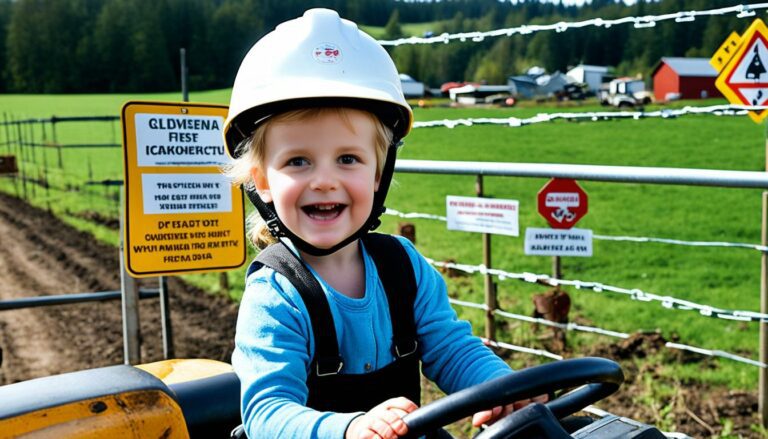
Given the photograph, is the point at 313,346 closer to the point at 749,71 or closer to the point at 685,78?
the point at 749,71

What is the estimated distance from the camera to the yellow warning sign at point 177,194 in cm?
349

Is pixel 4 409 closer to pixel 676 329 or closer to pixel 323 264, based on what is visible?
pixel 323 264

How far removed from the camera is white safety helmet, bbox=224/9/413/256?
65.2 inches

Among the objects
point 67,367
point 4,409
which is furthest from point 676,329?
point 4,409

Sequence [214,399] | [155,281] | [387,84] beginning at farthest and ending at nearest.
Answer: [155,281] < [214,399] < [387,84]

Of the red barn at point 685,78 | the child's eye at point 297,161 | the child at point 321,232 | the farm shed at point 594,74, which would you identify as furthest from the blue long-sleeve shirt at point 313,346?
the red barn at point 685,78

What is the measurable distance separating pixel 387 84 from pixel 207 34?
54.0m

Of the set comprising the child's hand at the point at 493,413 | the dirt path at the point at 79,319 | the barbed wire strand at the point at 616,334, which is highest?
the child's hand at the point at 493,413

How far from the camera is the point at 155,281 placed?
8.27 m

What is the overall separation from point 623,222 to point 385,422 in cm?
1080

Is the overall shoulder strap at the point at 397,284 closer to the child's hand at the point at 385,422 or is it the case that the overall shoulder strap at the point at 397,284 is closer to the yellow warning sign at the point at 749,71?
the child's hand at the point at 385,422

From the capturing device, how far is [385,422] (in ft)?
4.22

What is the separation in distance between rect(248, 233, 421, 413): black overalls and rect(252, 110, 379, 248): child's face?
101mm

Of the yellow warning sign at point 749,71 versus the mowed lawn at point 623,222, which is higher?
the yellow warning sign at point 749,71
